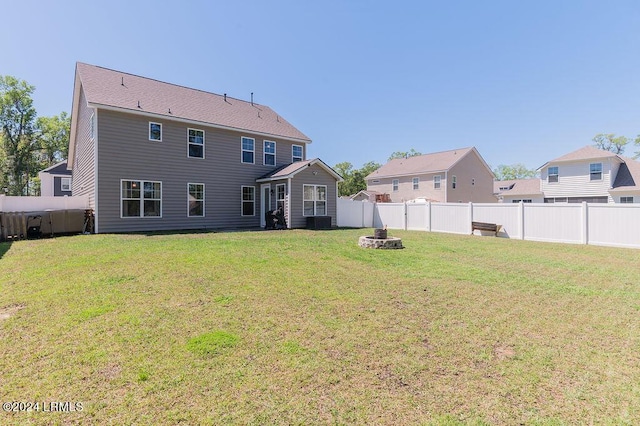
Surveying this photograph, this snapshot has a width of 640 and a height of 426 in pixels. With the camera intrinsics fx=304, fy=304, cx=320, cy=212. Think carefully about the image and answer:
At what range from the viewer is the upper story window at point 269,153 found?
17.6 meters

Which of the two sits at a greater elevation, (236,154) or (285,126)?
(285,126)

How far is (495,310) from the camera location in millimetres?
4246

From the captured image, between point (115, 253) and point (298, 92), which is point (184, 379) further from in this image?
point (298, 92)

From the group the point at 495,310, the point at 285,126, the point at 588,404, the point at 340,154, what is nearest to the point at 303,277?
the point at 495,310

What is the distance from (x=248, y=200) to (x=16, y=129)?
122 feet

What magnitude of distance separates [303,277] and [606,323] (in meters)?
4.42

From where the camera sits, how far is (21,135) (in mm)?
35500

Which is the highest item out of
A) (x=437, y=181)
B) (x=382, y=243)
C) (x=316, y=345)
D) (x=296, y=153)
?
(x=296, y=153)

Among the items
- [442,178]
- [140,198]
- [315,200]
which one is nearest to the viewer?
[140,198]

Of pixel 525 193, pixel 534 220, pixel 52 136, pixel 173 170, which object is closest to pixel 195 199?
pixel 173 170

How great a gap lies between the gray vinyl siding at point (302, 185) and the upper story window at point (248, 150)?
330cm

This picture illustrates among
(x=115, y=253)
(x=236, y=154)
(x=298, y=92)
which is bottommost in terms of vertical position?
(x=115, y=253)

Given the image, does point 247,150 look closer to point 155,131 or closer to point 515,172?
point 155,131

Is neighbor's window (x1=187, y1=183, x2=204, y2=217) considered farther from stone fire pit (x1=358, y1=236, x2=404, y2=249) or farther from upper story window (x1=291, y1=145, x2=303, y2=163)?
stone fire pit (x1=358, y1=236, x2=404, y2=249)
